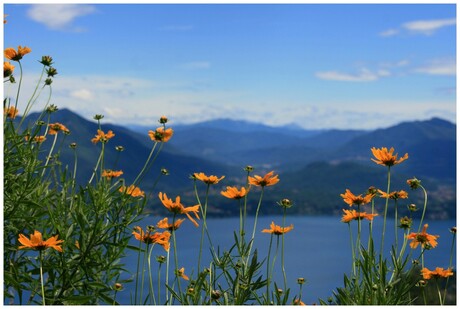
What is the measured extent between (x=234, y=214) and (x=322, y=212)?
2505 centimetres

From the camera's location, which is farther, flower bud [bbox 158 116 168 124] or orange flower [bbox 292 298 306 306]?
flower bud [bbox 158 116 168 124]

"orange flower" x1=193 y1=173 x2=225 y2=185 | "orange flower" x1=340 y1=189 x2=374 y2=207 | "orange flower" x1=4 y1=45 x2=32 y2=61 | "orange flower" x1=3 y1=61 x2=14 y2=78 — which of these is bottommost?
"orange flower" x1=340 y1=189 x2=374 y2=207

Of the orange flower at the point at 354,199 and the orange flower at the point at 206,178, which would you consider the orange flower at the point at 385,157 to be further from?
the orange flower at the point at 206,178

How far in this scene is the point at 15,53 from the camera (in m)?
2.79

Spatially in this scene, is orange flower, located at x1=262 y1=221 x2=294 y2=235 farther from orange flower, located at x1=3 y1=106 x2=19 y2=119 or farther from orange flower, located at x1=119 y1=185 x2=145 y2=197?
orange flower, located at x1=3 y1=106 x2=19 y2=119

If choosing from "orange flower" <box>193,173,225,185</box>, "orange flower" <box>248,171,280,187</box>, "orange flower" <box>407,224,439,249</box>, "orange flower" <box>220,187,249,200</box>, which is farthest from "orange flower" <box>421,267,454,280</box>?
"orange flower" <box>193,173,225,185</box>

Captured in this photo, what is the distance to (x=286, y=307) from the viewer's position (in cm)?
246

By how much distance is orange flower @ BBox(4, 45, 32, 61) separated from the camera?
2777mm

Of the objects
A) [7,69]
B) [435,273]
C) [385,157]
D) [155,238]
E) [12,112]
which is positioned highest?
[7,69]

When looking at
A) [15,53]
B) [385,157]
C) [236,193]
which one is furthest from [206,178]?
[15,53]

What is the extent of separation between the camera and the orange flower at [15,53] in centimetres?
278

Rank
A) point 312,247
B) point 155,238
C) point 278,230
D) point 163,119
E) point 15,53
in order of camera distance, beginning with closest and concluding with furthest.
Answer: point 155,238
point 278,230
point 15,53
point 163,119
point 312,247

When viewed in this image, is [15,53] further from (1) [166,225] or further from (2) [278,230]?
(2) [278,230]

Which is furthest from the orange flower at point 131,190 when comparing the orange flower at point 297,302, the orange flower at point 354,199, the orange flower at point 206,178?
the orange flower at point 354,199
